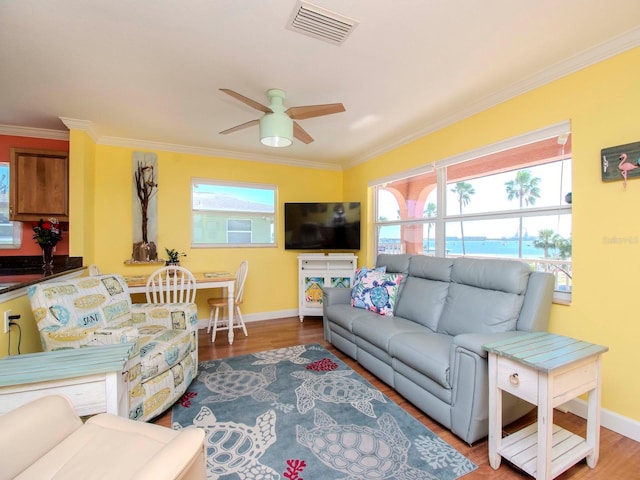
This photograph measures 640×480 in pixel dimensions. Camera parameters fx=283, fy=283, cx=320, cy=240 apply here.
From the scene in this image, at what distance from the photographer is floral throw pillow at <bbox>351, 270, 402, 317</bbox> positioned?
2.83 m

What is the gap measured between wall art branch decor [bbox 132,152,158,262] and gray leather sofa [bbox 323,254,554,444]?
2.58 m

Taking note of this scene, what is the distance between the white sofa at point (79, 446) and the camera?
2.74 feet

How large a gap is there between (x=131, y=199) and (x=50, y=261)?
106 centimetres

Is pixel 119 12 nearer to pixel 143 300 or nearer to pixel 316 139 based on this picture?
pixel 316 139

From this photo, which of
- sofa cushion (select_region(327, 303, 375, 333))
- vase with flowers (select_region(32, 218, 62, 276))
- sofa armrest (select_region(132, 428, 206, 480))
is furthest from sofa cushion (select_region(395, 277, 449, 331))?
vase with flowers (select_region(32, 218, 62, 276))

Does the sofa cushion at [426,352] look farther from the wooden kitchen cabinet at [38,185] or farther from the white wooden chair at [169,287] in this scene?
the wooden kitchen cabinet at [38,185]

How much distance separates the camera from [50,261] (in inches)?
120

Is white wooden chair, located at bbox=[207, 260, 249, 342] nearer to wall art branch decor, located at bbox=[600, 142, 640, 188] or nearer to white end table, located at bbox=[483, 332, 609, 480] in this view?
white end table, located at bbox=[483, 332, 609, 480]

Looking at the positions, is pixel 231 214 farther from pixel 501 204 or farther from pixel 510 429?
pixel 510 429

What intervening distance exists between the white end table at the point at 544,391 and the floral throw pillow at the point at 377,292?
128 cm

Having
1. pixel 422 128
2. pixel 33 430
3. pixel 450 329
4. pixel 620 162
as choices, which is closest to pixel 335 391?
pixel 450 329

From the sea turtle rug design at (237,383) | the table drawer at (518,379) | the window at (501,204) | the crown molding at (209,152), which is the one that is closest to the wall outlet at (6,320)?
the sea turtle rug design at (237,383)

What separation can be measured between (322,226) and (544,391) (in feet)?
11.0

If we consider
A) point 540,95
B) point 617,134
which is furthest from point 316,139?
point 617,134
